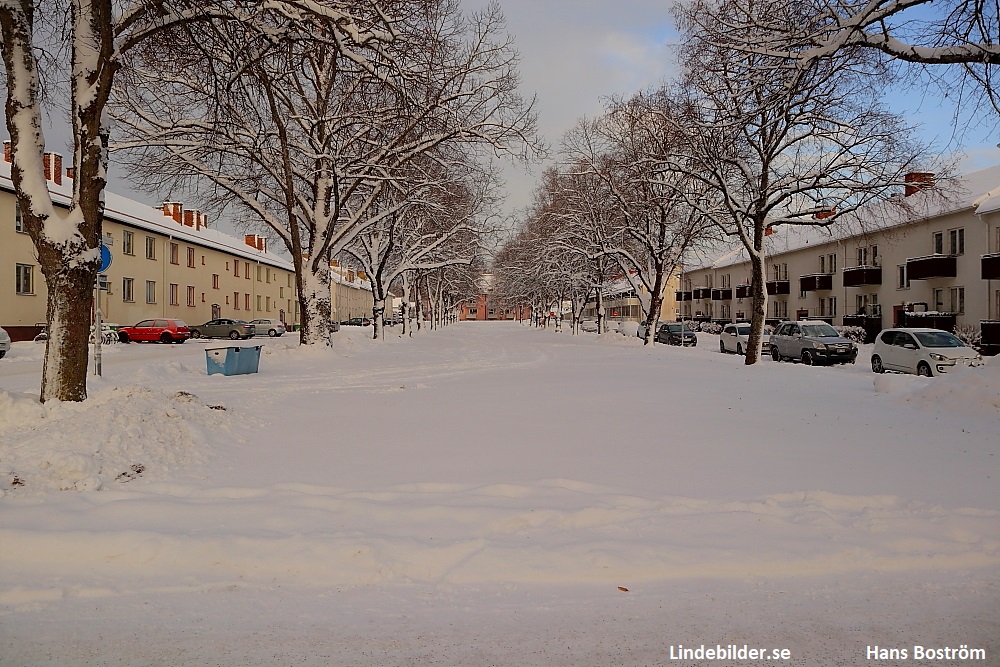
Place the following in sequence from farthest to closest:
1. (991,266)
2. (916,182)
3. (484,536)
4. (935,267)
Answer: (935,267)
(991,266)
(916,182)
(484,536)

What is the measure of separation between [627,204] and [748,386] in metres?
17.8

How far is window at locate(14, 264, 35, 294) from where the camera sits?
3058 cm

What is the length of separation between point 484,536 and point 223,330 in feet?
146

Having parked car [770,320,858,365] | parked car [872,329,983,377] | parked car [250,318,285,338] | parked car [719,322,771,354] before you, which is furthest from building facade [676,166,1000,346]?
parked car [250,318,285,338]

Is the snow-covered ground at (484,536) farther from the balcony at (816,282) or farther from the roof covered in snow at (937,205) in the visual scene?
the balcony at (816,282)

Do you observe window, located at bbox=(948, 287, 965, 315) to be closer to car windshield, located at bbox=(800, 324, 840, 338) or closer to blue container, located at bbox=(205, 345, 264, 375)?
car windshield, located at bbox=(800, 324, 840, 338)

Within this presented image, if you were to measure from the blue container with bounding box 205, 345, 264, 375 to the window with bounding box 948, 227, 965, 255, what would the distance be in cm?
3304

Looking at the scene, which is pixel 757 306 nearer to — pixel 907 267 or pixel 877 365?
pixel 877 365

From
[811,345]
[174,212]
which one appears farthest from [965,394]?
[174,212]

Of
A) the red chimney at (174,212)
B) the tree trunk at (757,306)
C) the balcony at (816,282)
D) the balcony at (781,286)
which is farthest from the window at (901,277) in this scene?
the red chimney at (174,212)

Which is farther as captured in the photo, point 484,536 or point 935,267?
point 935,267

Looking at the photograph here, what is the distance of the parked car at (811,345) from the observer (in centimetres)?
Answer: 2459

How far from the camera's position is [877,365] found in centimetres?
2127

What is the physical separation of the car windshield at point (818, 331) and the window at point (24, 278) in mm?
35081
